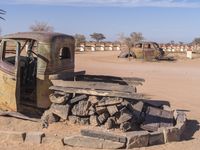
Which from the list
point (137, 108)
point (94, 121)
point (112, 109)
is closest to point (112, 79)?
point (137, 108)

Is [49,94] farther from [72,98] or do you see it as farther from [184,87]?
[184,87]

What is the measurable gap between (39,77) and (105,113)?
172cm

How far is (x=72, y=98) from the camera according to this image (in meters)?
9.48

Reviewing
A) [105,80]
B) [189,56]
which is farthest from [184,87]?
[189,56]

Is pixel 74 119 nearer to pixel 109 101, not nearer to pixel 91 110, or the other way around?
pixel 91 110

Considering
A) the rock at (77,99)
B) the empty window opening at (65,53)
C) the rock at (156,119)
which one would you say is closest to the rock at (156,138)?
the rock at (156,119)

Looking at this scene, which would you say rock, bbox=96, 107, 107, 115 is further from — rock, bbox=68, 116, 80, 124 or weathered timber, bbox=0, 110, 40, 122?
weathered timber, bbox=0, 110, 40, 122

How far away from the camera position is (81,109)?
9305 mm

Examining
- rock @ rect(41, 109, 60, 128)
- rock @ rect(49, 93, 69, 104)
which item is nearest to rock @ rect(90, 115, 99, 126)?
rock @ rect(49, 93, 69, 104)

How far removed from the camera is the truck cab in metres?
9.94

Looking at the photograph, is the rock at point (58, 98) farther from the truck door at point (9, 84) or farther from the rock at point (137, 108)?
the rock at point (137, 108)

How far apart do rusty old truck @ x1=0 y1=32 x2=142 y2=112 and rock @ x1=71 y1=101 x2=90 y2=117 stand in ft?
0.75

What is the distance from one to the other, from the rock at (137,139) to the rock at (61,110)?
1552mm

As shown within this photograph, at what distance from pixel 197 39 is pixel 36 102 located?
8556cm
